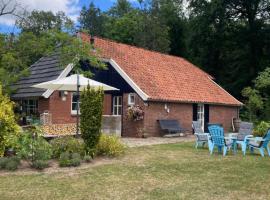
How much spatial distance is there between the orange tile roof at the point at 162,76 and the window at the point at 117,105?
1.58 meters

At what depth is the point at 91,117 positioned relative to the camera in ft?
45.4

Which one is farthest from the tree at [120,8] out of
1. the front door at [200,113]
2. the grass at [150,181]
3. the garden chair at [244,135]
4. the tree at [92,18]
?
the grass at [150,181]

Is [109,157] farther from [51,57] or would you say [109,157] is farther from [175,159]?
[51,57]

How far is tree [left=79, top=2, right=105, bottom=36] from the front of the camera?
71.8 metres

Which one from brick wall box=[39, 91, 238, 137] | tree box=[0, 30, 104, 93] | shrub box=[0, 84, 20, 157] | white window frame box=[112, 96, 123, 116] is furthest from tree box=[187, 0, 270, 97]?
shrub box=[0, 84, 20, 157]

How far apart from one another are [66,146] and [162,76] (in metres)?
14.1

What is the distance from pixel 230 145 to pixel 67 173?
7.32 m

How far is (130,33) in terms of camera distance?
51000 mm

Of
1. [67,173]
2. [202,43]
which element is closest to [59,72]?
[67,173]

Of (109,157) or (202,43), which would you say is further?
(202,43)

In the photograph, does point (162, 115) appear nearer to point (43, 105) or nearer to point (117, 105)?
point (117, 105)

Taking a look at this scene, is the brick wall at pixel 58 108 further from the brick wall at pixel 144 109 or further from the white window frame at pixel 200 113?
the white window frame at pixel 200 113

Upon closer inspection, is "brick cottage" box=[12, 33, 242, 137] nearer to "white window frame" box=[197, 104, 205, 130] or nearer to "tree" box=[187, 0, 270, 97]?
"white window frame" box=[197, 104, 205, 130]

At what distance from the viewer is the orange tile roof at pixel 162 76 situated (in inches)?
964
